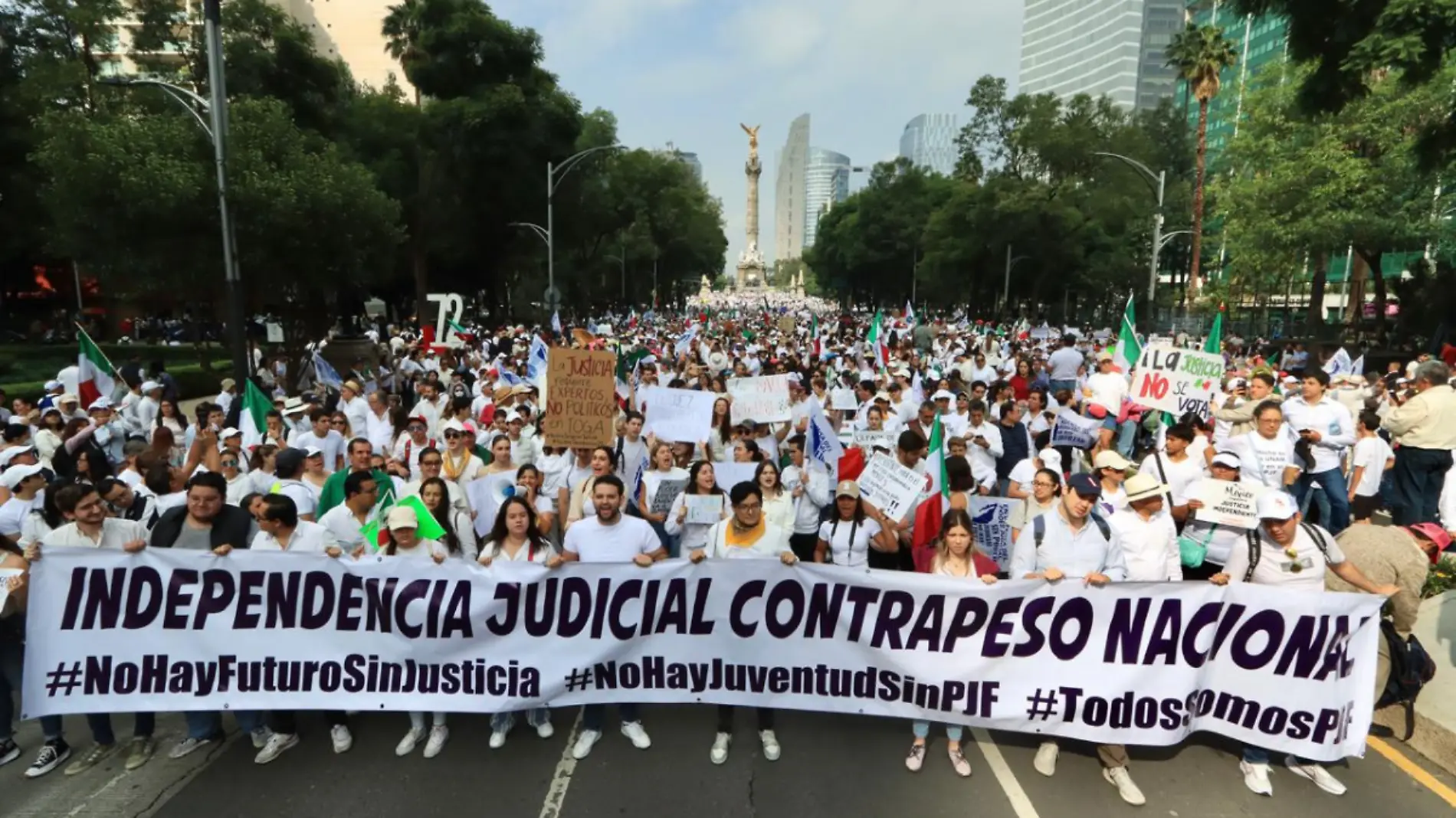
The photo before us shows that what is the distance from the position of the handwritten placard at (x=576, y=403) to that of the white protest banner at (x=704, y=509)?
1.82 metres

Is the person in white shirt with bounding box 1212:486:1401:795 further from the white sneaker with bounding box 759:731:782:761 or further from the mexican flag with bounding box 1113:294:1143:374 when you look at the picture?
the mexican flag with bounding box 1113:294:1143:374

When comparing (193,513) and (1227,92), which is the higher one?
(1227,92)

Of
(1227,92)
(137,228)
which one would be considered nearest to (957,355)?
(137,228)

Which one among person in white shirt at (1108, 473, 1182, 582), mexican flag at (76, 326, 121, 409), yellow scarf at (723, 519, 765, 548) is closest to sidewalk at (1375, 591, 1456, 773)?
person in white shirt at (1108, 473, 1182, 582)

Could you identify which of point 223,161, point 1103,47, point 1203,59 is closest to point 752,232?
point 1103,47

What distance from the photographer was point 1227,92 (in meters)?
35.0

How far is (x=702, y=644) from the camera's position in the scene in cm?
484

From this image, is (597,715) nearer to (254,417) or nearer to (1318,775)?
(1318,775)

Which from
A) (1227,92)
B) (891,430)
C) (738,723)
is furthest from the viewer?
(1227,92)

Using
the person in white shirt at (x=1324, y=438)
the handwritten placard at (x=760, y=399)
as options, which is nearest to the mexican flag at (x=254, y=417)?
the handwritten placard at (x=760, y=399)

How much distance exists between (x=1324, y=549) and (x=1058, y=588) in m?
1.47

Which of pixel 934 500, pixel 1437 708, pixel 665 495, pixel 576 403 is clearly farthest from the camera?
pixel 576 403

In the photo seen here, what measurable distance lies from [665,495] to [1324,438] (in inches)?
234

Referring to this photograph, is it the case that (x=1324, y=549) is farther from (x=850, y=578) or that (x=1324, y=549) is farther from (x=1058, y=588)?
(x=850, y=578)
